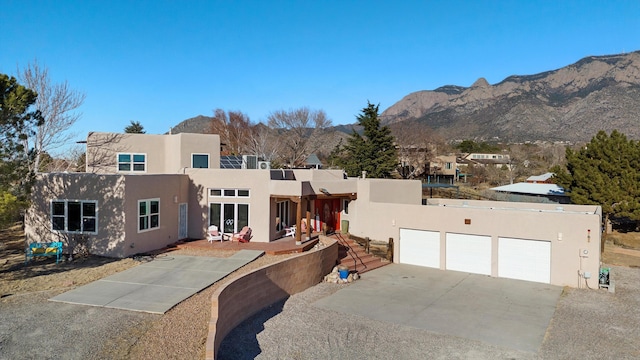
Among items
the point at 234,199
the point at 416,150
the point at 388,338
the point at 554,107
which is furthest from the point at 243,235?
the point at 554,107

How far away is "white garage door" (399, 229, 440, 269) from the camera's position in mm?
20109

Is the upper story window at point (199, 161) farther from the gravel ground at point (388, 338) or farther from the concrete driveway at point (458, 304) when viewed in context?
the gravel ground at point (388, 338)

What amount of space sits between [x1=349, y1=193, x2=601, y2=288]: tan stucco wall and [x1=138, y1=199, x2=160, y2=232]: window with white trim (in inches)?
411

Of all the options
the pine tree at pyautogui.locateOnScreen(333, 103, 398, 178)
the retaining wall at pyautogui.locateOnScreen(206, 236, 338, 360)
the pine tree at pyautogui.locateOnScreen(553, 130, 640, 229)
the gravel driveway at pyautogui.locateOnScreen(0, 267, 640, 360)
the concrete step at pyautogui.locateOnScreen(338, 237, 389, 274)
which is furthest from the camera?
the pine tree at pyautogui.locateOnScreen(333, 103, 398, 178)

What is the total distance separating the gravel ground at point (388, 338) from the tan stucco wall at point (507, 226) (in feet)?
10.3

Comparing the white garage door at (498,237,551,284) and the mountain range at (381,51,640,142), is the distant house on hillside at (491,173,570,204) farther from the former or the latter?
the mountain range at (381,51,640,142)

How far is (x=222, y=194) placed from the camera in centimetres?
1942

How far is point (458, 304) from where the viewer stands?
1443 cm

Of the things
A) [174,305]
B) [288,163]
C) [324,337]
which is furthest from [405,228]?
[288,163]

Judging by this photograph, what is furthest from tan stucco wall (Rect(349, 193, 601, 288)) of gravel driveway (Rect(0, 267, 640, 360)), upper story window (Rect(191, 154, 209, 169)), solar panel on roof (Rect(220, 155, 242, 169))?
upper story window (Rect(191, 154, 209, 169))

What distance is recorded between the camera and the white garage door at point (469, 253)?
62.0ft

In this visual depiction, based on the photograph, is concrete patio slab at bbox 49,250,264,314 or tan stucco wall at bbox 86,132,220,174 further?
tan stucco wall at bbox 86,132,220,174

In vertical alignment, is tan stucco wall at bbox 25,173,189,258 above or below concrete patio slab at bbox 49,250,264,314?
above

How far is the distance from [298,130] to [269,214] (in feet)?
117
